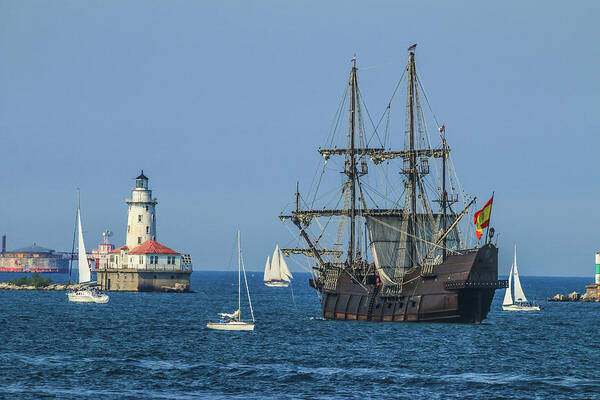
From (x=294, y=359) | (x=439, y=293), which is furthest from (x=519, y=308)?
(x=294, y=359)

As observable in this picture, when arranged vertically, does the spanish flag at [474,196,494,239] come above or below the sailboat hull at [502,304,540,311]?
above

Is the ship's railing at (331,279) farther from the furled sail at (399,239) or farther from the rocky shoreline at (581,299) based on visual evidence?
the rocky shoreline at (581,299)

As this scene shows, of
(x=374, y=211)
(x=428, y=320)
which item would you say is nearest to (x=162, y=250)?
(x=374, y=211)

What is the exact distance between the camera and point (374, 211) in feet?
342

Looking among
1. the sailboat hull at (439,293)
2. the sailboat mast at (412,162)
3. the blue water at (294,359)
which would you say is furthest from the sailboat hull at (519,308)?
the sailboat hull at (439,293)

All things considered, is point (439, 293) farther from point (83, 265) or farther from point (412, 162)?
point (83, 265)

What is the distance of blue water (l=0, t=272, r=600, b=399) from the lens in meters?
55.4

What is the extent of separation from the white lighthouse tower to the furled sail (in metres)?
77.3

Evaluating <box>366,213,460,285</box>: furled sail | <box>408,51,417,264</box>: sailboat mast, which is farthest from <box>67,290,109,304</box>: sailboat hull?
<box>408,51,417,264</box>: sailboat mast

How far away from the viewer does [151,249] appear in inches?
6698

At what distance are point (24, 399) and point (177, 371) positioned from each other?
1254 centimetres

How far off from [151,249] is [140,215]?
7976mm

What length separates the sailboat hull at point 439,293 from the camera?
89938 millimetres

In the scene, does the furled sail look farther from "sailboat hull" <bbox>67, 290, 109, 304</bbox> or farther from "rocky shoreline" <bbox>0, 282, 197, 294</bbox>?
"rocky shoreline" <bbox>0, 282, 197, 294</bbox>
